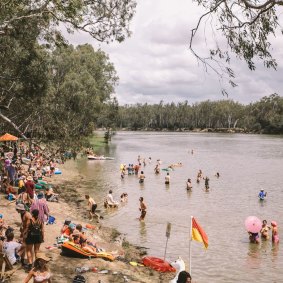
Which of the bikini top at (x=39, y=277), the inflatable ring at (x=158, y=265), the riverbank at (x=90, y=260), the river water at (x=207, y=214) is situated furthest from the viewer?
the river water at (x=207, y=214)

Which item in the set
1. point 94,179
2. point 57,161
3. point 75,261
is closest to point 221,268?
point 75,261

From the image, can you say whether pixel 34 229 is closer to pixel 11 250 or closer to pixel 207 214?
pixel 11 250

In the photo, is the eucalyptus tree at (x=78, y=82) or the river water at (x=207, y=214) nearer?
the river water at (x=207, y=214)

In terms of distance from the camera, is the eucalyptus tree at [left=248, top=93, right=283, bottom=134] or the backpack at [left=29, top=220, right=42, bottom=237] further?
the eucalyptus tree at [left=248, top=93, right=283, bottom=134]

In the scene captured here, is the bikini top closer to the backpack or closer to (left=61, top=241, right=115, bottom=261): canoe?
the backpack

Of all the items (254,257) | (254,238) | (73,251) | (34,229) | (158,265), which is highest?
(34,229)

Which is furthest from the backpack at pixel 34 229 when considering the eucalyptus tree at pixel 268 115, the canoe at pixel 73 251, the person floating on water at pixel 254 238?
the eucalyptus tree at pixel 268 115

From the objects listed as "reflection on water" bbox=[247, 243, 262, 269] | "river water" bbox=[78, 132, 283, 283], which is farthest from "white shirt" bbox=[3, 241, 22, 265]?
"reflection on water" bbox=[247, 243, 262, 269]

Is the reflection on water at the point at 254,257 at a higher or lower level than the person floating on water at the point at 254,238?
lower

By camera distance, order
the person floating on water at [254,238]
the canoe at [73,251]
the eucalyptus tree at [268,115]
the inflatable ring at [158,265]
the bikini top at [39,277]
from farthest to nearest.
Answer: the eucalyptus tree at [268,115] → the person floating on water at [254,238] → the inflatable ring at [158,265] → the canoe at [73,251] → the bikini top at [39,277]

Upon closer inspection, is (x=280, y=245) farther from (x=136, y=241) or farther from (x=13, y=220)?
(x=13, y=220)

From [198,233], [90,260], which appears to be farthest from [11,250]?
[198,233]

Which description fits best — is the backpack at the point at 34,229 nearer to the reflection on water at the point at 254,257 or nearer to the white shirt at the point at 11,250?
the white shirt at the point at 11,250

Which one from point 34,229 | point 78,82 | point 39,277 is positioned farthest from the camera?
point 78,82
